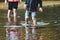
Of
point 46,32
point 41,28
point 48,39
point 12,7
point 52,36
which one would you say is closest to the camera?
point 48,39

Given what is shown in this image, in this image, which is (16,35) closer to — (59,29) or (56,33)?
(56,33)

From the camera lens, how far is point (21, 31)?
11172 mm

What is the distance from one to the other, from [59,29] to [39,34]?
137 centimetres

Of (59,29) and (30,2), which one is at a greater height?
(30,2)

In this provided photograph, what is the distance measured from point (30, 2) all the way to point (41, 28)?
44.7 inches

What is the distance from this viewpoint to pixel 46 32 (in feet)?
36.6

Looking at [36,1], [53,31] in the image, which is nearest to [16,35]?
[53,31]

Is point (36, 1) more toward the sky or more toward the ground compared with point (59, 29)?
more toward the sky

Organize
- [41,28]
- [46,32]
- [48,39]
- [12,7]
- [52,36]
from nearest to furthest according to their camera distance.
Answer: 1. [48,39]
2. [52,36]
3. [46,32]
4. [41,28]
5. [12,7]

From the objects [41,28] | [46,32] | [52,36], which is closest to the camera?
[52,36]

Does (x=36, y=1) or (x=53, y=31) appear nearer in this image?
(x=53, y=31)

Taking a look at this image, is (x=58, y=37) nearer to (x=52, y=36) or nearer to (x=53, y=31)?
(x=52, y=36)

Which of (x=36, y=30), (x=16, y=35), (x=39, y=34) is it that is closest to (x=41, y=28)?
(x=36, y=30)

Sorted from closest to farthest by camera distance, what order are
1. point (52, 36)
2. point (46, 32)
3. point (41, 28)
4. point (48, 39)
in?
point (48, 39)
point (52, 36)
point (46, 32)
point (41, 28)
